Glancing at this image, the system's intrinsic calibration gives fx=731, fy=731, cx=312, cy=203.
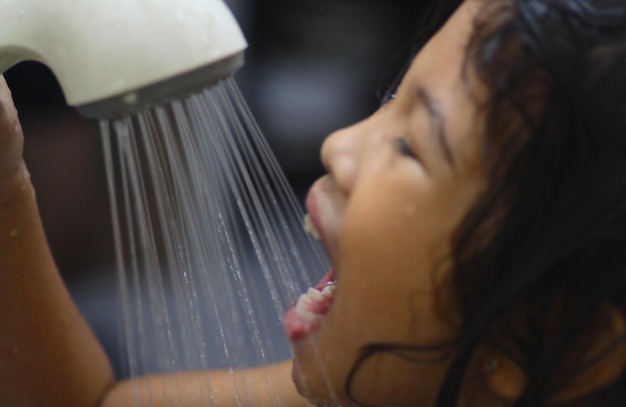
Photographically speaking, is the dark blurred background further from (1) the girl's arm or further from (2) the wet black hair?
(2) the wet black hair

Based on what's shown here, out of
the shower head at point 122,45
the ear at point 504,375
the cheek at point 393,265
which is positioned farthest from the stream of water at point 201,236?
the ear at point 504,375

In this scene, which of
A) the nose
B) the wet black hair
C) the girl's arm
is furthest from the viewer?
the girl's arm

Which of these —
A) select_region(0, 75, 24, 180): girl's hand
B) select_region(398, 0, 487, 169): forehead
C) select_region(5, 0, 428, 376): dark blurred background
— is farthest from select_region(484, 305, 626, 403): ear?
select_region(5, 0, 428, 376): dark blurred background

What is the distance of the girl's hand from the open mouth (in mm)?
265

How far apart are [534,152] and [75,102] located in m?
0.30

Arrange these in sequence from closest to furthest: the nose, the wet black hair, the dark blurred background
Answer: the wet black hair
the nose
the dark blurred background

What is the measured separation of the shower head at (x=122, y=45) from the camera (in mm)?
476

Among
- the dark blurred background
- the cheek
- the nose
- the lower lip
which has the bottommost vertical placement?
the dark blurred background

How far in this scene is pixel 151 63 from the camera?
0.47 meters

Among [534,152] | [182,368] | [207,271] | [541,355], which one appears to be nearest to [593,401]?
[541,355]

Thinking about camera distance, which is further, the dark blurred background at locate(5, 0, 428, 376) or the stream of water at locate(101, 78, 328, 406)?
the dark blurred background at locate(5, 0, 428, 376)

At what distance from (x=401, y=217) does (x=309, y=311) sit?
0.16 metres

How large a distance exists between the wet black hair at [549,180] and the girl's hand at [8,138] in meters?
0.39

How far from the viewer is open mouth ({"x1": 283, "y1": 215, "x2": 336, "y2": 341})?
2.05 feet
